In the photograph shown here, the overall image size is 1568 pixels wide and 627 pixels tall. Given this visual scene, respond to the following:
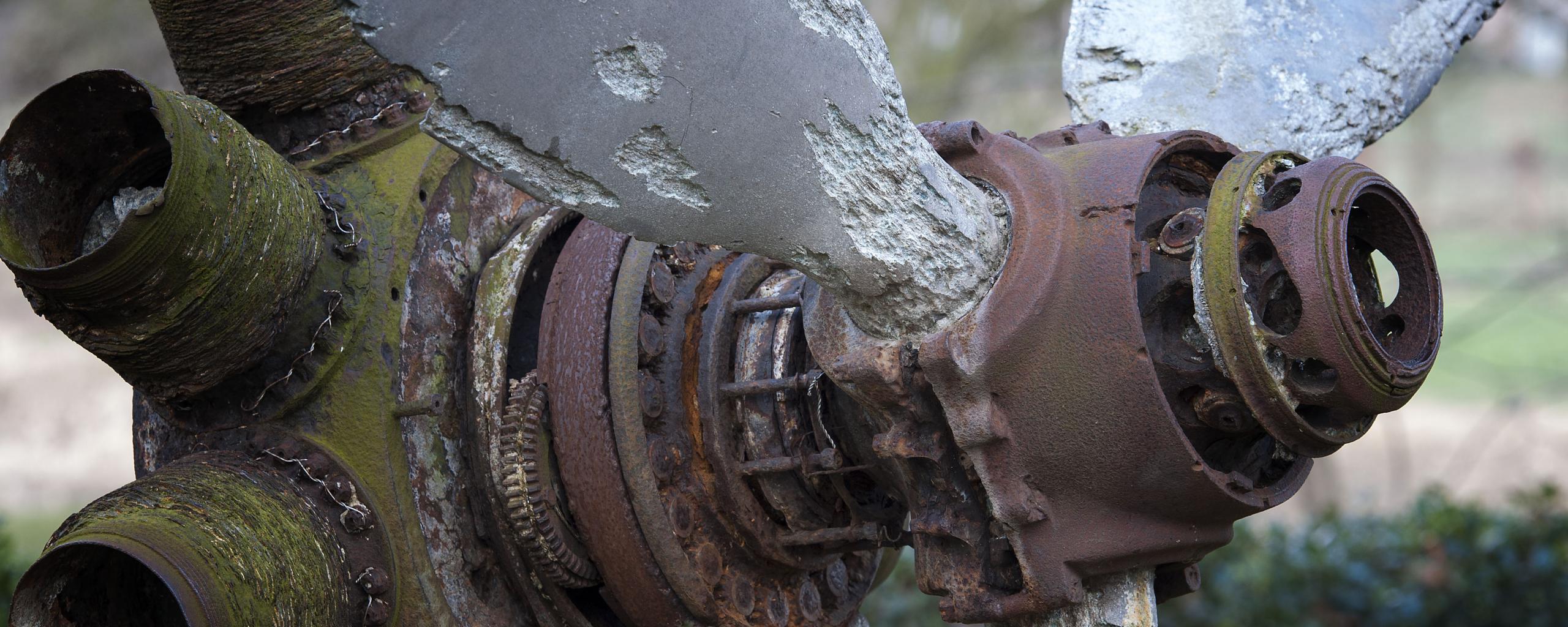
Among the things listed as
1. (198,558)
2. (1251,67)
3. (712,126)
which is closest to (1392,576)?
(1251,67)

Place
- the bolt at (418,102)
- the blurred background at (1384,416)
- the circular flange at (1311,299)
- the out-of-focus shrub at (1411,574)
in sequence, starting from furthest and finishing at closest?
the blurred background at (1384,416)
the out-of-focus shrub at (1411,574)
the bolt at (418,102)
the circular flange at (1311,299)

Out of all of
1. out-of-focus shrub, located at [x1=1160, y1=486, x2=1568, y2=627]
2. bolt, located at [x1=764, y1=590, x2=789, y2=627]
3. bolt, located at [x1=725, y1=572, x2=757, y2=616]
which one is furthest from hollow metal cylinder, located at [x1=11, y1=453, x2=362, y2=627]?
out-of-focus shrub, located at [x1=1160, y1=486, x2=1568, y2=627]

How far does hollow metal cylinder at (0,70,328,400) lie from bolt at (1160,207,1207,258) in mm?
1503

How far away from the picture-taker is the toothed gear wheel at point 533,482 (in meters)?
2.52

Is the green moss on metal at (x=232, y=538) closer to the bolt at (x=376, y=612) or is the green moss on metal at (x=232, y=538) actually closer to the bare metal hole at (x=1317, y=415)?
the bolt at (x=376, y=612)

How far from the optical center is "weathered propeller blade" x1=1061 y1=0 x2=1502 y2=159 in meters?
2.96

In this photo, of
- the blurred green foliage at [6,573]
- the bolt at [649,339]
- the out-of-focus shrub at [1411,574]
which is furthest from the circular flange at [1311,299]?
the out-of-focus shrub at [1411,574]

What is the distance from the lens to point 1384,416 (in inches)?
508

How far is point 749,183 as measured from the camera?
1.85 m

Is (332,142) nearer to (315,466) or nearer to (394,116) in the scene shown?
(394,116)

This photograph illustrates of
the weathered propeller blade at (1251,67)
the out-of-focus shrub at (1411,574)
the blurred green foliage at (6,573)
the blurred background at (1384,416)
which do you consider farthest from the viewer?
the blurred background at (1384,416)

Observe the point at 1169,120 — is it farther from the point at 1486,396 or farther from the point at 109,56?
the point at 1486,396

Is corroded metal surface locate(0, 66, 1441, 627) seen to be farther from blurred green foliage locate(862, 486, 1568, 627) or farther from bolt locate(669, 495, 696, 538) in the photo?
blurred green foliage locate(862, 486, 1568, 627)

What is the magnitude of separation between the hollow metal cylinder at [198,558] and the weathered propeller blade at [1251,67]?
193 centimetres
